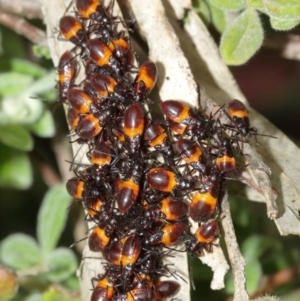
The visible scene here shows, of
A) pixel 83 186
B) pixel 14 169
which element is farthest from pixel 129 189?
pixel 14 169

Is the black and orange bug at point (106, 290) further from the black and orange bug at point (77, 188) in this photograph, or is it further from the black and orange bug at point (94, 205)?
the black and orange bug at point (77, 188)

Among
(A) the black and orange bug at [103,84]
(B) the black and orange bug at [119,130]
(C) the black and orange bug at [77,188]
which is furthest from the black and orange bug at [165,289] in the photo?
(A) the black and orange bug at [103,84]

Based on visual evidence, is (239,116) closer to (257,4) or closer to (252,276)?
(257,4)

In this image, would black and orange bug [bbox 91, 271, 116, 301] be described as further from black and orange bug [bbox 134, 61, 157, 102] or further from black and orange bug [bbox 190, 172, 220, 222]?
black and orange bug [bbox 134, 61, 157, 102]

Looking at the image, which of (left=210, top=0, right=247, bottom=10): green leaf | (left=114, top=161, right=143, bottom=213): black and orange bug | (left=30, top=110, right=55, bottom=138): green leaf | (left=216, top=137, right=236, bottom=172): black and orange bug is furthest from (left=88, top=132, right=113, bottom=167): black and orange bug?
(left=210, top=0, right=247, bottom=10): green leaf

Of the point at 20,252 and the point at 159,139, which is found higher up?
the point at 159,139

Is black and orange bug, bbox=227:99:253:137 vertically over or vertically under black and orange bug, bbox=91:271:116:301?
over

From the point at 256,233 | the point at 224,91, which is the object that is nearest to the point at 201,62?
the point at 224,91
